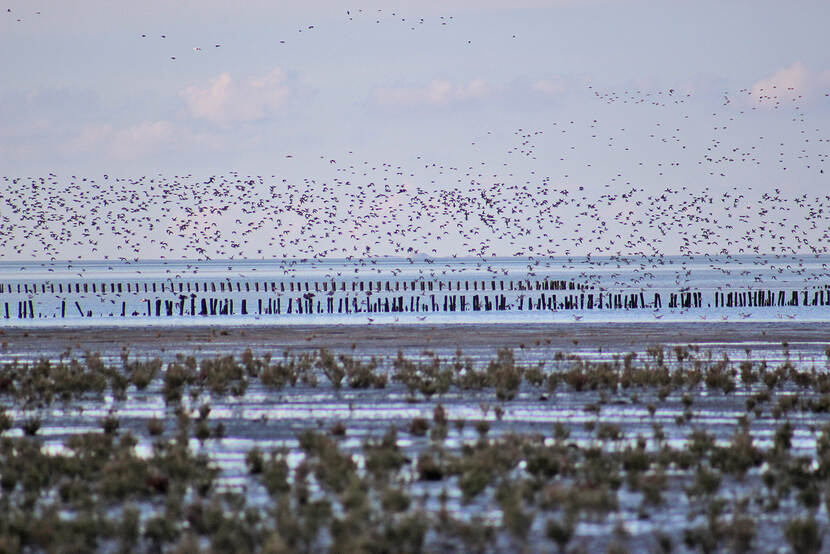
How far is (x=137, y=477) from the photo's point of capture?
10773mm

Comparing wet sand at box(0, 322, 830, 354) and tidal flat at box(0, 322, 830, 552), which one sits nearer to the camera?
tidal flat at box(0, 322, 830, 552)

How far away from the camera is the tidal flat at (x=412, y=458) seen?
8766 millimetres

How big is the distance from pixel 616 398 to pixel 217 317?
124 ft

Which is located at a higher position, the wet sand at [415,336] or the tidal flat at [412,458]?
the tidal flat at [412,458]

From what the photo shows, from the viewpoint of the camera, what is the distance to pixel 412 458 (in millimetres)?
12203

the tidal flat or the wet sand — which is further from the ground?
the tidal flat

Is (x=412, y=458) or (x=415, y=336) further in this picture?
(x=415, y=336)

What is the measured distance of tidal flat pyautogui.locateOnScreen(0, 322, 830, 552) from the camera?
877 centimetres

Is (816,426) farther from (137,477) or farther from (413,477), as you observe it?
(137,477)

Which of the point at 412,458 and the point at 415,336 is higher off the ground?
the point at 412,458

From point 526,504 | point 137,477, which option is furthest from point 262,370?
point 526,504

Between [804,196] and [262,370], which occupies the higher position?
[804,196]

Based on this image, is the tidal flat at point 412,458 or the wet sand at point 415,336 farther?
the wet sand at point 415,336

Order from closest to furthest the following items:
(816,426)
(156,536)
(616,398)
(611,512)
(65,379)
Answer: (156,536), (611,512), (816,426), (616,398), (65,379)
